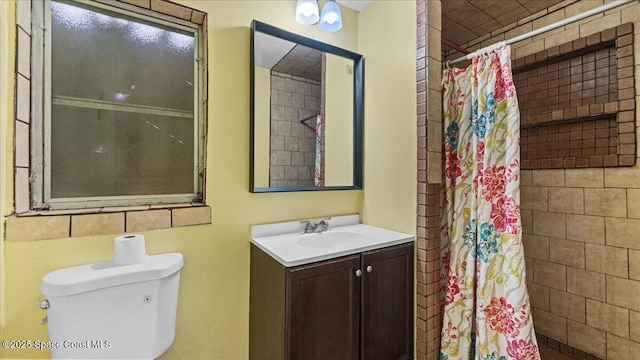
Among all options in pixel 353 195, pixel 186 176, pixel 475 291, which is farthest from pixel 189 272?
pixel 475 291

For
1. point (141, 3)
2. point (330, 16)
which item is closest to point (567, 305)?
point (330, 16)

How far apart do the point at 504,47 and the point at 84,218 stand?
209 cm

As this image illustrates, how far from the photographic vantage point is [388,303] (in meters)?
1.39

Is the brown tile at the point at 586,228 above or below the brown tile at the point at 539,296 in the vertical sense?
above

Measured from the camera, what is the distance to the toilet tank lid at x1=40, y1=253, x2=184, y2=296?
920mm

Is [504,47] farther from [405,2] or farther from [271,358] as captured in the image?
[271,358]

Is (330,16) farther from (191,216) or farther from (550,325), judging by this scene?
(550,325)

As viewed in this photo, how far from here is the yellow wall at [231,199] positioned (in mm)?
1020

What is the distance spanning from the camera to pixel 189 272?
1.31 m

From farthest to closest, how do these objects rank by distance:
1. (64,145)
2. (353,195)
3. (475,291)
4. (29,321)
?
1. (353,195)
2. (475,291)
3. (64,145)
4. (29,321)

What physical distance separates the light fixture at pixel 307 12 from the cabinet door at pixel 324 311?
1352mm

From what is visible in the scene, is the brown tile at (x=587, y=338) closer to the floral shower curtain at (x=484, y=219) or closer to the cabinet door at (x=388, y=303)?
the floral shower curtain at (x=484, y=219)

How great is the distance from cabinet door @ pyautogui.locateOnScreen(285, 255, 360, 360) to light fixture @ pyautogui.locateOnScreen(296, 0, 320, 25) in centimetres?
135

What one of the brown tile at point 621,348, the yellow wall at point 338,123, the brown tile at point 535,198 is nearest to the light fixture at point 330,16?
the yellow wall at point 338,123
